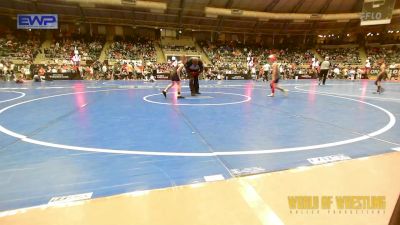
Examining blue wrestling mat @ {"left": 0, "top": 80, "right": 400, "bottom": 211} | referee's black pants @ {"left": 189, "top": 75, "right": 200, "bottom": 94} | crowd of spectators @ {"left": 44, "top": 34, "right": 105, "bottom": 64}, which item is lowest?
blue wrestling mat @ {"left": 0, "top": 80, "right": 400, "bottom": 211}

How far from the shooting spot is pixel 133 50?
35844 millimetres

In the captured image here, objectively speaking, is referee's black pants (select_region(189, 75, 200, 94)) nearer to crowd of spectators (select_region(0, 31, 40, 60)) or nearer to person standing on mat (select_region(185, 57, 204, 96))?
person standing on mat (select_region(185, 57, 204, 96))

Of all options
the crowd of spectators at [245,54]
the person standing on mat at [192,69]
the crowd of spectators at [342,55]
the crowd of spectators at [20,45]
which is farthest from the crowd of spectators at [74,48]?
the crowd of spectators at [342,55]

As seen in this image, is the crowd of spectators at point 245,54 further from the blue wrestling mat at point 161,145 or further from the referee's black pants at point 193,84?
the blue wrestling mat at point 161,145

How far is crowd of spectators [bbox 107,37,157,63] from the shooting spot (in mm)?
34119

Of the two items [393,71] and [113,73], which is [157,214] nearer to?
[113,73]

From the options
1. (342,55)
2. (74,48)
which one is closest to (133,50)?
(74,48)

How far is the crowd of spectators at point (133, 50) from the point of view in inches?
1343

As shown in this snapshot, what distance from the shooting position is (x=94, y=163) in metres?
3.75

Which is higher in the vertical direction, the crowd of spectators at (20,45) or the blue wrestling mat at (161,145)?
the crowd of spectators at (20,45)

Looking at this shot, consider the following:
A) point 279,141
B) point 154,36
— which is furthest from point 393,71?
point 279,141

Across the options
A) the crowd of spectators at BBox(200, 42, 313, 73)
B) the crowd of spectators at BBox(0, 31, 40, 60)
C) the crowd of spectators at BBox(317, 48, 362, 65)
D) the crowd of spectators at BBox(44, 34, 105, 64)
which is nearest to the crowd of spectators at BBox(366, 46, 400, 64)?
the crowd of spectators at BBox(317, 48, 362, 65)

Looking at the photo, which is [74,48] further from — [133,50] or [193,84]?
[193,84]

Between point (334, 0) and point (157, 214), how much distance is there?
135 ft
